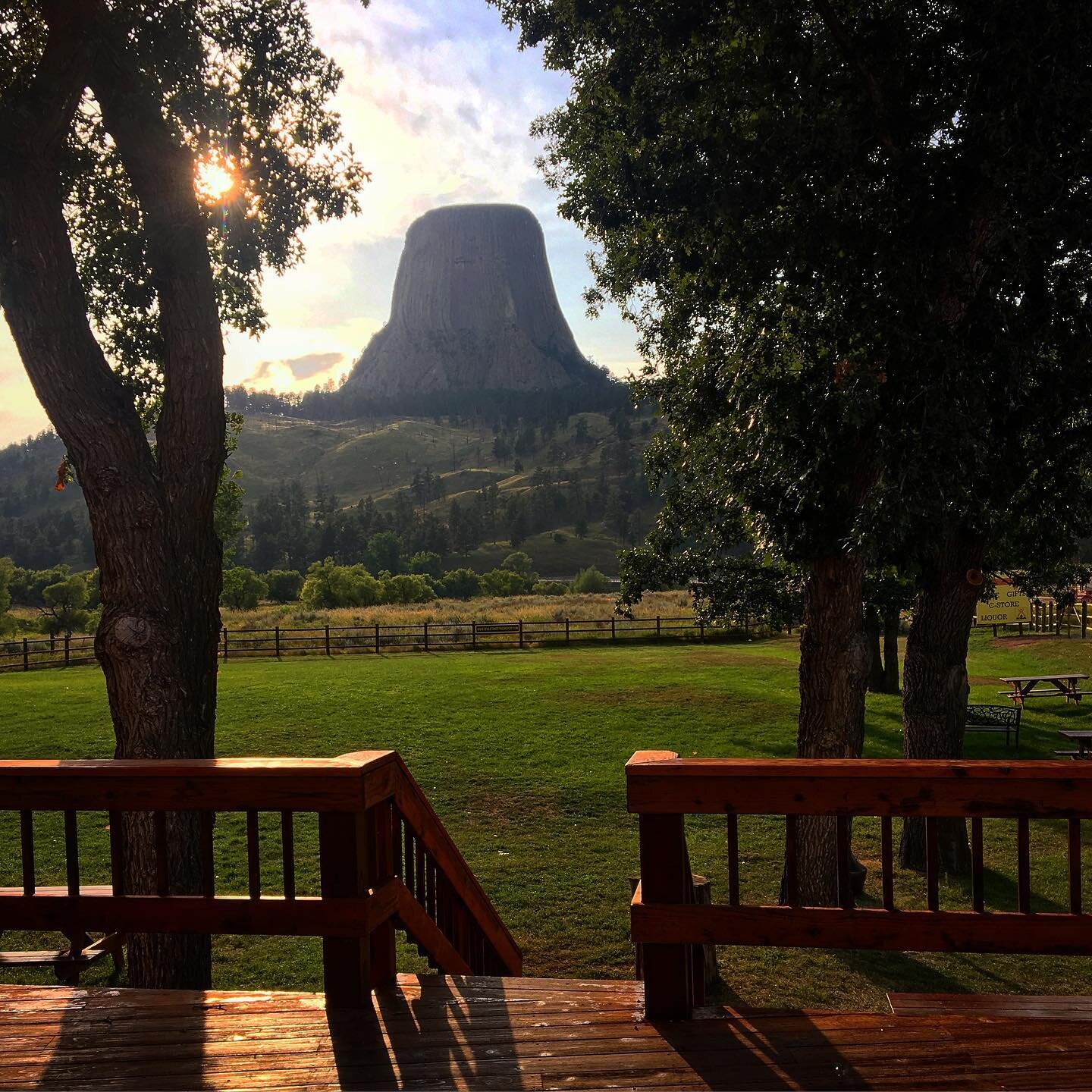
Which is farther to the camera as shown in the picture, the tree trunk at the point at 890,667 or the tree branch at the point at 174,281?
the tree trunk at the point at 890,667

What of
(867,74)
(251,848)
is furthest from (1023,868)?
(867,74)

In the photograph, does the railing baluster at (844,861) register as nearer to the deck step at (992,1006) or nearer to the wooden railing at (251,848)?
the deck step at (992,1006)

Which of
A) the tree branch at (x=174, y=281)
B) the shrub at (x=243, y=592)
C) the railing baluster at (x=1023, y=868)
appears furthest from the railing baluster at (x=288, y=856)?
the shrub at (x=243, y=592)

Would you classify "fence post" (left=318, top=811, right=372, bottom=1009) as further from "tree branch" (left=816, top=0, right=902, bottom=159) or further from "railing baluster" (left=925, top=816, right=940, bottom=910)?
"tree branch" (left=816, top=0, right=902, bottom=159)

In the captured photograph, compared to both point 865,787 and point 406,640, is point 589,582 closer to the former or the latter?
point 406,640

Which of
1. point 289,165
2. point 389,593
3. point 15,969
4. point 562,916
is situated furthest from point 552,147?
point 389,593

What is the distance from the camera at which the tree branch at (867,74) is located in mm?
6871

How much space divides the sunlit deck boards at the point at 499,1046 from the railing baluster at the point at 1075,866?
1.40 feet

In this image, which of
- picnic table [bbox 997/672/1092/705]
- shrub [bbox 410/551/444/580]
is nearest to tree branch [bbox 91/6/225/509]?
picnic table [bbox 997/672/1092/705]

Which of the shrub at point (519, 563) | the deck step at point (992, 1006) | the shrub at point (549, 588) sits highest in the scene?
the shrub at point (519, 563)

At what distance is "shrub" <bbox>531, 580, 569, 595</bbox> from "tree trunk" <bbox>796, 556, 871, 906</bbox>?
216 feet

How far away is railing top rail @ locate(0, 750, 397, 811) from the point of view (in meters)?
3.29

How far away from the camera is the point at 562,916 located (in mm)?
8938

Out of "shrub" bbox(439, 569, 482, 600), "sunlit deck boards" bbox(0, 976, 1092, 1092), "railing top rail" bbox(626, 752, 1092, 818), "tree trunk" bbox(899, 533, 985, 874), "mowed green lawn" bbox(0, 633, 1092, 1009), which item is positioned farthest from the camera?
"shrub" bbox(439, 569, 482, 600)
